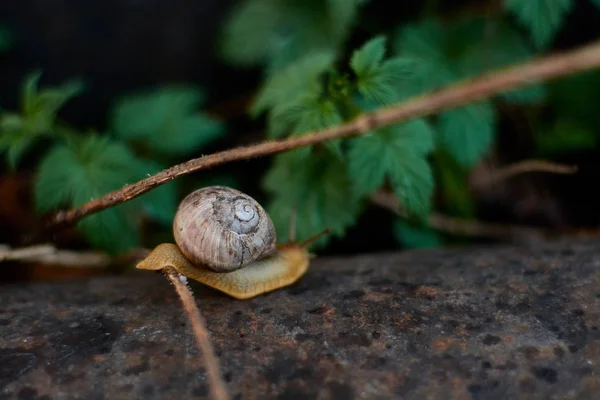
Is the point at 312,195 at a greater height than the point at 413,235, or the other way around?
the point at 312,195

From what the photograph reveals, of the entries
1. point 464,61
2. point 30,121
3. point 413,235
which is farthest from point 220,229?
point 464,61

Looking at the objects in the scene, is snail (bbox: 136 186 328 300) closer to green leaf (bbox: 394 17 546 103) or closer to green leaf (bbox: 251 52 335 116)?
green leaf (bbox: 251 52 335 116)

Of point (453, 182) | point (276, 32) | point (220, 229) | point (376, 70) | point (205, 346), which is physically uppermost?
point (276, 32)

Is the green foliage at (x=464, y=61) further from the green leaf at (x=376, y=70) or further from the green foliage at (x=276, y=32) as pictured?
the green leaf at (x=376, y=70)

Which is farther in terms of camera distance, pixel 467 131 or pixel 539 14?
pixel 467 131

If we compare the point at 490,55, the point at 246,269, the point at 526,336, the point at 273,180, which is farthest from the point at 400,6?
the point at 526,336

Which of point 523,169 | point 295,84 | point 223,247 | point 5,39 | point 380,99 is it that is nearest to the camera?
point 223,247

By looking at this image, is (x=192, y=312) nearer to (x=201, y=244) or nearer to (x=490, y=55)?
(x=201, y=244)

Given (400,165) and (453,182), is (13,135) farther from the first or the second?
(453,182)
